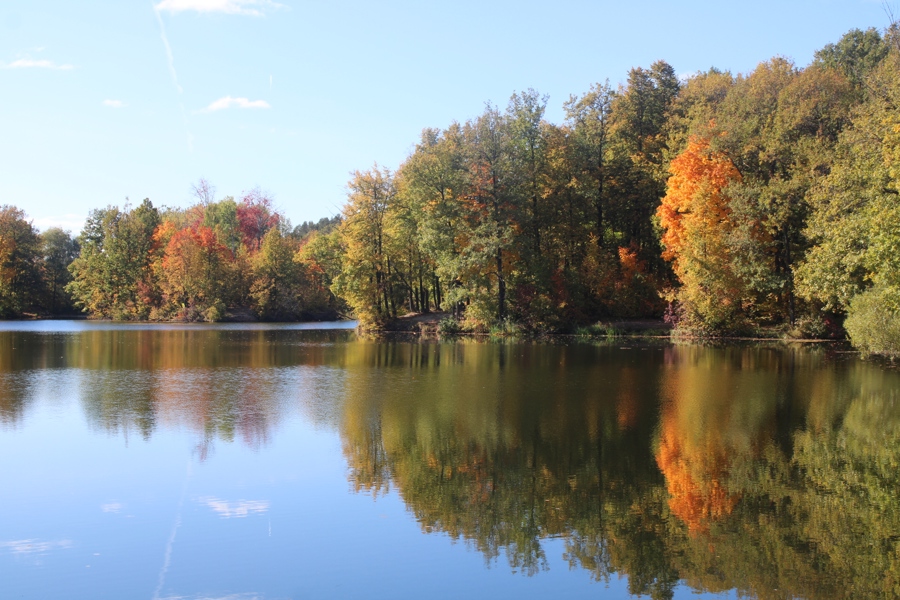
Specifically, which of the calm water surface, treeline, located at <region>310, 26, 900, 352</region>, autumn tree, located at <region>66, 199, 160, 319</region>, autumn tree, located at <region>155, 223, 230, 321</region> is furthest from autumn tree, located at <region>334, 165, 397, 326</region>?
autumn tree, located at <region>66, 199, 160, 319</region>

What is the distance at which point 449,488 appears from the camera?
12.2 metres

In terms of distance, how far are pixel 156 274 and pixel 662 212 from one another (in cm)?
5371

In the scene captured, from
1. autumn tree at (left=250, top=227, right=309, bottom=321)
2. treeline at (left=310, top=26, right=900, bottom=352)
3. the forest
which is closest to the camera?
the forest

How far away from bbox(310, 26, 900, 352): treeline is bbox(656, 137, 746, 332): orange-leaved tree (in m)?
0.09

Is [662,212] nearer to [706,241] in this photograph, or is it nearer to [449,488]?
[706,241]

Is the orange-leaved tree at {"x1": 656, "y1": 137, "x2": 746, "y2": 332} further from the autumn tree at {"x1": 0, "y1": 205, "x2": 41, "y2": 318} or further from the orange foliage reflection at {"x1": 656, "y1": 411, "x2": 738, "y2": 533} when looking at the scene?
the autumn tree at {"x1": 0, "y1": 205, "x2": 41, "y2": 318}

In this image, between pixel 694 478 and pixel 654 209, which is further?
pixel 654 209

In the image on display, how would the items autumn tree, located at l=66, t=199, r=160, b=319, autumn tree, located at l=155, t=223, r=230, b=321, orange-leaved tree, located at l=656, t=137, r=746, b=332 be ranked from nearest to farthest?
orange-leaved tree, located at l=656, t=137, r=746, b=332, autumn tree, located at l=155, t=223, r=230, b=321, autumn tree, located at l=66, t=199, r=160, b=319

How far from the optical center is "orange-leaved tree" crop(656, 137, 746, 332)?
135ft

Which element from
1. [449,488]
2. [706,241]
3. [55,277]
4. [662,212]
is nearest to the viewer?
[449,488]

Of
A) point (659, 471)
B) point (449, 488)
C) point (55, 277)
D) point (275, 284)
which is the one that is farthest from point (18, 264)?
point (659, 471)

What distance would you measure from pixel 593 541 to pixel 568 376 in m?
16.1

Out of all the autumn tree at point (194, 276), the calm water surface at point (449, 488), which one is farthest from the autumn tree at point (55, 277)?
the calm water surface at point (449, 488)

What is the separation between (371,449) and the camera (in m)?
14.8
